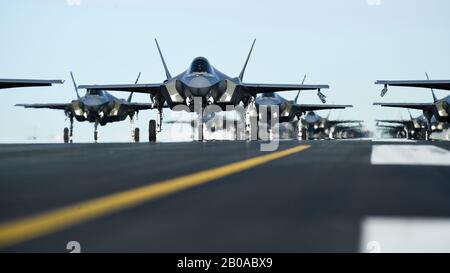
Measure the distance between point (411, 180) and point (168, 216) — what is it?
11.2 feet

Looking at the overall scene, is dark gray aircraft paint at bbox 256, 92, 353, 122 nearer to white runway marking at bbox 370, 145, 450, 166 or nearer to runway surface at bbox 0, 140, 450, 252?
white runway marking at bbox 370, 145, 450, 166

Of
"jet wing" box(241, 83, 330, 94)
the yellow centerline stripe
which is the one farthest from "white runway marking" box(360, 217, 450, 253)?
"jet wing" box(241, 83, 330, 94)

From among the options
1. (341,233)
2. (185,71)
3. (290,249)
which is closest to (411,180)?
(341,233)

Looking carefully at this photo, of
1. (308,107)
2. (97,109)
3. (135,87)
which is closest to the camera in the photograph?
(135,87)

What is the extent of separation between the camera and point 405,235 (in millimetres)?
2852

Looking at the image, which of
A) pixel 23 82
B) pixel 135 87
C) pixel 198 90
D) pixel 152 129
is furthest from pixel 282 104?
pixel 23 82

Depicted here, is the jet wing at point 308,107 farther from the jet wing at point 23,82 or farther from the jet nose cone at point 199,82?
the jet wing at point 23,82

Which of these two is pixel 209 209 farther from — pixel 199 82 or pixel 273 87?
pixel 273 87

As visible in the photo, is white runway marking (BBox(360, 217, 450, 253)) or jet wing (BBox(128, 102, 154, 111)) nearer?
white runway marking (BBox(360, 217, 450, 253))

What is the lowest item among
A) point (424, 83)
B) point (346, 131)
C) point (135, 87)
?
point (346, 131)

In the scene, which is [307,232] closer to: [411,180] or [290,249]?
[290,249]

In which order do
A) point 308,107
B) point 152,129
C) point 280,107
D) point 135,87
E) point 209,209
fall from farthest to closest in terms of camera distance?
point 308,107
point 280,107
point 135,87
point 152,129
point 209,209

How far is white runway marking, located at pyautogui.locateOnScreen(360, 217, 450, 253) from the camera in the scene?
8.35 feet

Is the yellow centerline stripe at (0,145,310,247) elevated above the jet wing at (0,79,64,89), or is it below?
below
